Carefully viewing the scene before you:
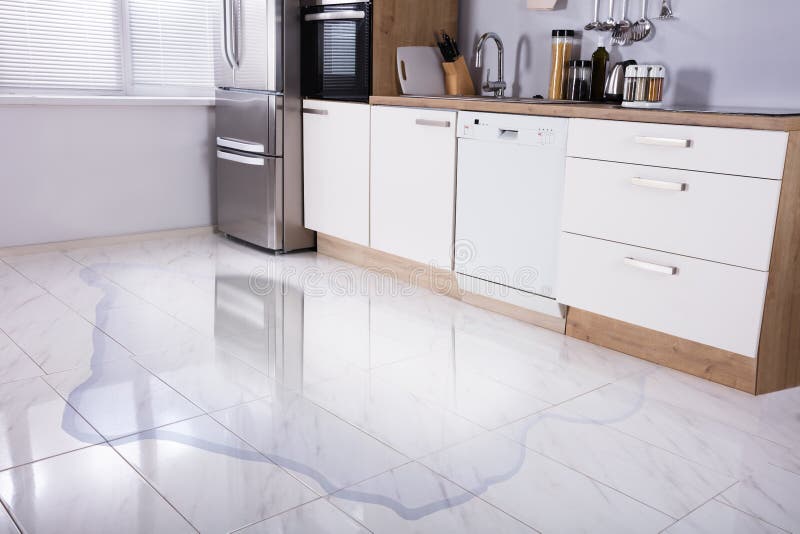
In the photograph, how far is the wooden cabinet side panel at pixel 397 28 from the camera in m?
3.55

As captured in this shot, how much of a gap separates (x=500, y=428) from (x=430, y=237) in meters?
1.37

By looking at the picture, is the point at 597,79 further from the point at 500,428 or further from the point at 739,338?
the point at 500,428

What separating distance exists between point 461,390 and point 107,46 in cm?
296

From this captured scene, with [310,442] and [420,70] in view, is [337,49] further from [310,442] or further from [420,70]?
[310,442]

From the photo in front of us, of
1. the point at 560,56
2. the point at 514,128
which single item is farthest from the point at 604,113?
the point at 560,56

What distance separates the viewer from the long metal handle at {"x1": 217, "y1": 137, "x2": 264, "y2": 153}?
3.97m

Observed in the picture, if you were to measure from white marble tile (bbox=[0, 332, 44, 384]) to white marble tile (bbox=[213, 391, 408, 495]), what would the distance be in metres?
0.69

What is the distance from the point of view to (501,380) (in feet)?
7.95

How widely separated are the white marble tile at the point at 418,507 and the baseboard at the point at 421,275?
4.21 ft

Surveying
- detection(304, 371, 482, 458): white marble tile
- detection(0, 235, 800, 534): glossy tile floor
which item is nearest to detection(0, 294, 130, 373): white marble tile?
detection(0, 235, 800, 534): glossy tile floor

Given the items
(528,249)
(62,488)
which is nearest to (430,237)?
(528,249)

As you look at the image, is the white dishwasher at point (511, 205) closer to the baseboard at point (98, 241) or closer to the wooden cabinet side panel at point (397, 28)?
the wooden cabinet side panel at point (397, 28)

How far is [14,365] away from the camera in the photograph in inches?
95.2

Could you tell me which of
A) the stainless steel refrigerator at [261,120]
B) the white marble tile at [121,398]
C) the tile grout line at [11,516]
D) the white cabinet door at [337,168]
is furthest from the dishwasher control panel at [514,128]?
the tile grout line at [11,516]
